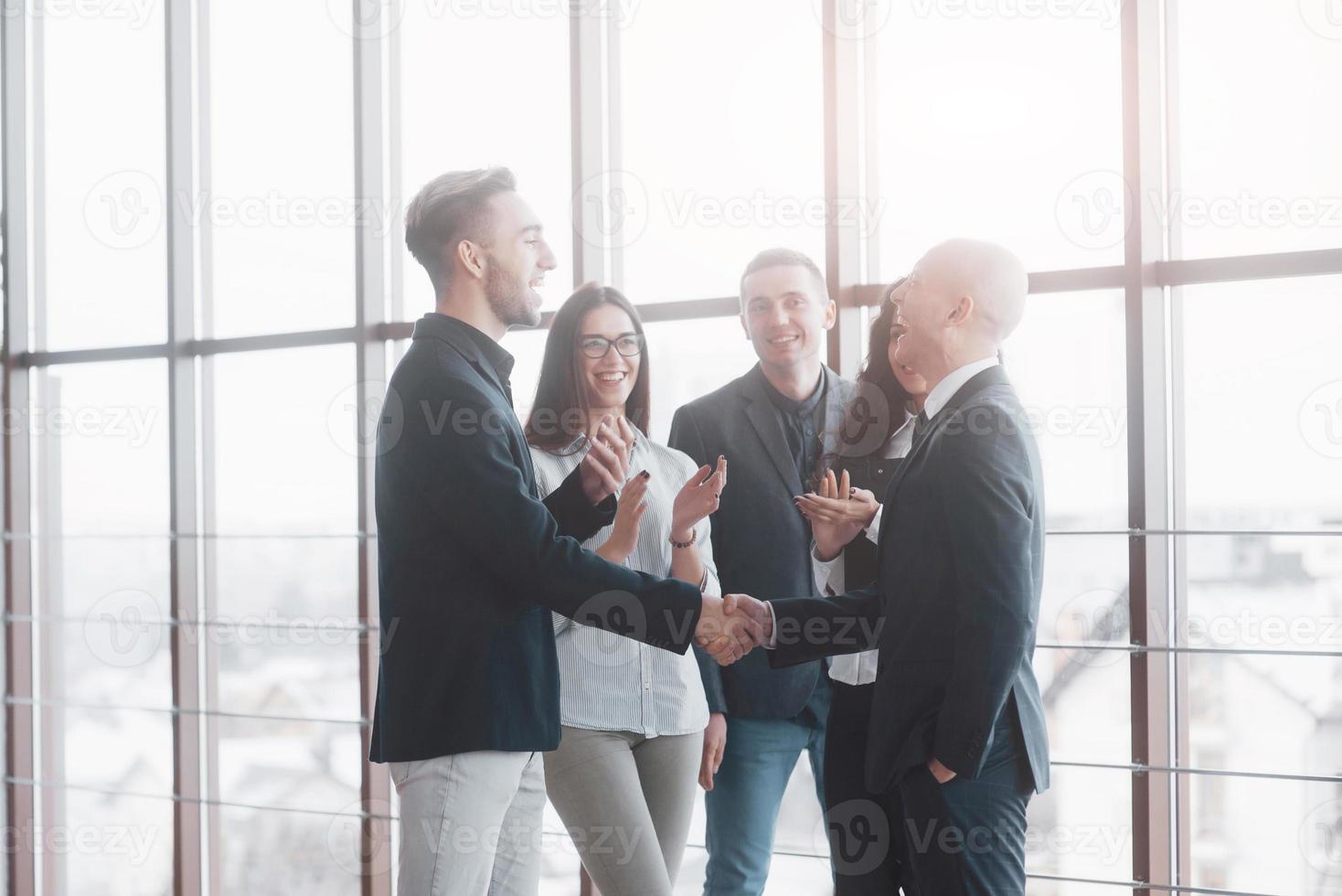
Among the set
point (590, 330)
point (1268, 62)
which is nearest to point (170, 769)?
point (590, 330)

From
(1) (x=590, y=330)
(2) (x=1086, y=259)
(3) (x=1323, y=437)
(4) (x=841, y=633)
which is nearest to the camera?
(4) (x=841, y=633)

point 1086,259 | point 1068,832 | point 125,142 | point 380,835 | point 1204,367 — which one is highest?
point 125,142

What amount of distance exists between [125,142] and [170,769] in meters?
2.29

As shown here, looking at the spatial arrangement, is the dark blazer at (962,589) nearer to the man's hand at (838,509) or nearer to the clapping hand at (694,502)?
the man's hand at (838,509)

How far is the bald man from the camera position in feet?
5.32

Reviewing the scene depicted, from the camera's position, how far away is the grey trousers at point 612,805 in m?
2.01

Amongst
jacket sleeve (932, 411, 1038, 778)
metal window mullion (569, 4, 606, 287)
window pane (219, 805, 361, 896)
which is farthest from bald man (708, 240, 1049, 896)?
window pane (219, 805, 361, 896)

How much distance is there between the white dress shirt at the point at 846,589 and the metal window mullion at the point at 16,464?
10.7 ft

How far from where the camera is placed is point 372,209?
141 inches

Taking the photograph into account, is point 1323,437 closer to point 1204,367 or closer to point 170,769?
point 1204,367

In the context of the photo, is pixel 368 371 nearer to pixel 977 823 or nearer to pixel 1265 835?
pixel 977 823

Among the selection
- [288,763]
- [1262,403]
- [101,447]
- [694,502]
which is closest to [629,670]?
[694,502]

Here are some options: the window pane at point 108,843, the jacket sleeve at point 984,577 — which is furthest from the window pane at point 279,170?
the jacket sleeve at point 984,577

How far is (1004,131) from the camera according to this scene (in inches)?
117
